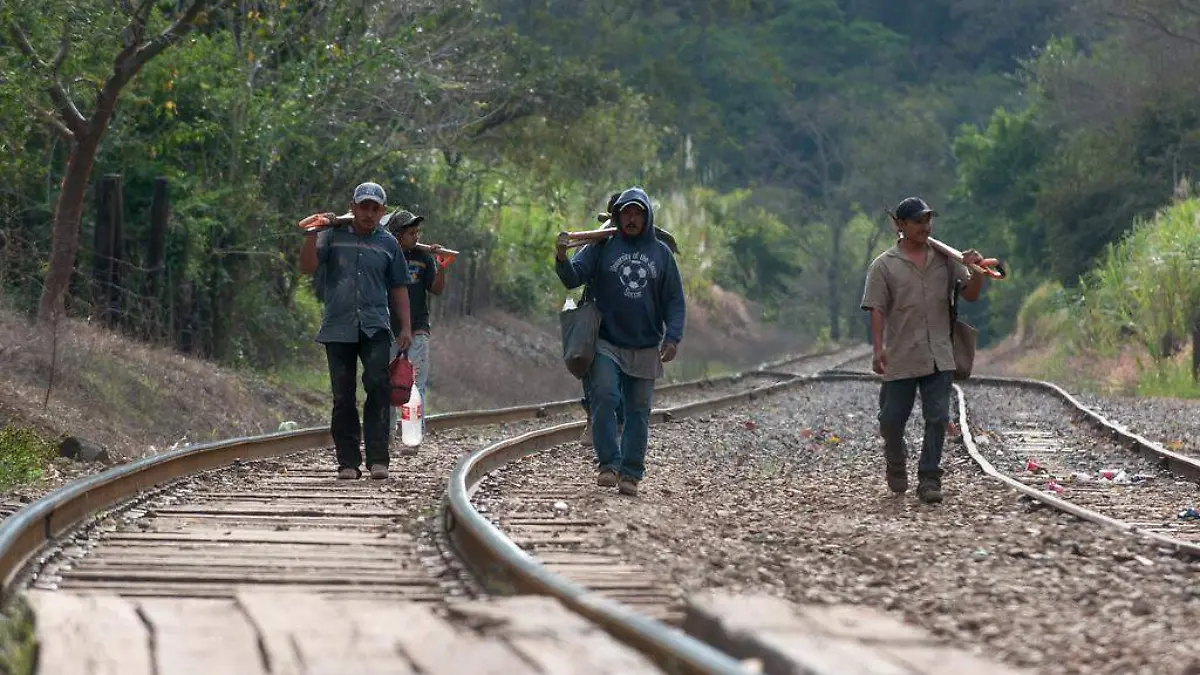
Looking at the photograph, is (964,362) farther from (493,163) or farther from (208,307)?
(493,163)

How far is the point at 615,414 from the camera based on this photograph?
11.1m

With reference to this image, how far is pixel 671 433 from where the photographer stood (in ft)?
60.2

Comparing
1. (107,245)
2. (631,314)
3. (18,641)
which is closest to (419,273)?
(631,314)

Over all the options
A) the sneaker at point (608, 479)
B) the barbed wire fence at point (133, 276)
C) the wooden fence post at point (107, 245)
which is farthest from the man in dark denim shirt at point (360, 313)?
the wooden fence post at point (107, 245)

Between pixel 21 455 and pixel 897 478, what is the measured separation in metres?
5.45

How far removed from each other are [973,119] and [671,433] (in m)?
72.5

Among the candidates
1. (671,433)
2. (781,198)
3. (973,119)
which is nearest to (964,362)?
(671,433)

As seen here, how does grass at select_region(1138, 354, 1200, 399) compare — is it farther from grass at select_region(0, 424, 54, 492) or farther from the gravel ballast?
grass at select_region(0, 424, 54, 492)

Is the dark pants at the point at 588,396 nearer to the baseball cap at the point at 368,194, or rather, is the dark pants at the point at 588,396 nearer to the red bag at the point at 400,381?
the red bag at the point at 400,381

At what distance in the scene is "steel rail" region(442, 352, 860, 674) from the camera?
4.86m

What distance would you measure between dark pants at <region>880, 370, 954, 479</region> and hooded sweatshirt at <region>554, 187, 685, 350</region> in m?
1.35

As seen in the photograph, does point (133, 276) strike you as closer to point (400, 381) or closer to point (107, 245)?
point (107, 245)

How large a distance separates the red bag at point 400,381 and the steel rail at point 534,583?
22.4 inches

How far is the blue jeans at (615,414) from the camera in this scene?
10.9 metres
